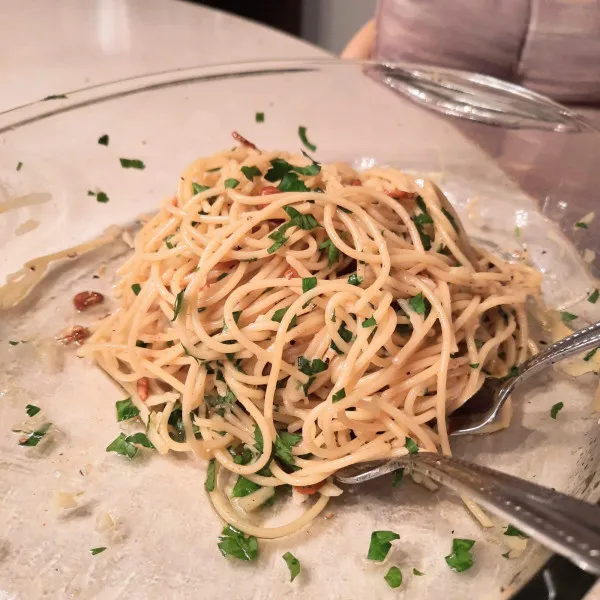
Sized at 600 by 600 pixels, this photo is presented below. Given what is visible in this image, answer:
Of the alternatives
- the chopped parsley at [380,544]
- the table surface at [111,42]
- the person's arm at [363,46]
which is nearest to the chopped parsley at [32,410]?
the chopped parsley at [380,544]

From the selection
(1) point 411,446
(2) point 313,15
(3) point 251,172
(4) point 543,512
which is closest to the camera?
(4) point 543,512

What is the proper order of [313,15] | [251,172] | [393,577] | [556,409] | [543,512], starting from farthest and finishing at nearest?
[313,15] → [251,172] → [556,409] → [393,577] → [543,512]

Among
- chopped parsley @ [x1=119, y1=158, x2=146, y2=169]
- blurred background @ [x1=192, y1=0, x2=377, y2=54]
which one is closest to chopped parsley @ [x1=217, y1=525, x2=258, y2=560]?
chopped parsley @ [x1=119, y1=158, x2=146, y2=169]

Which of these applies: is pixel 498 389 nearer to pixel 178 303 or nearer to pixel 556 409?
pixel 556 409

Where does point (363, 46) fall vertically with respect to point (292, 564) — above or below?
above

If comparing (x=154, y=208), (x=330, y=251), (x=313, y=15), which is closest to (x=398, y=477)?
(x=330, y=251)

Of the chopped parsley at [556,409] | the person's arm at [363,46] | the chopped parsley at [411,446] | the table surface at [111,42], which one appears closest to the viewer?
the chopped parsley at [411,446]

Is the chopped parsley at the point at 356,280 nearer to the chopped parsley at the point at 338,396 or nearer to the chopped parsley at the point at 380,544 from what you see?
the chopped parsley at the point at 338,396
